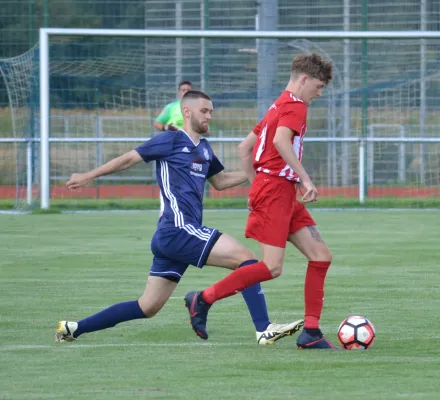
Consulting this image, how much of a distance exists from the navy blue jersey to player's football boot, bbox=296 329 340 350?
0.89 m

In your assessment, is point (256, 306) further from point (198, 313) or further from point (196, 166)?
point (196, 166)

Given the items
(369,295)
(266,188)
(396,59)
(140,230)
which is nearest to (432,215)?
(396,59)

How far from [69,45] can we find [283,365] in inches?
591

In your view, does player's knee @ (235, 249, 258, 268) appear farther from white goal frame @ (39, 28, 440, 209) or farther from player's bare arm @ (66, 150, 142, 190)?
white goal frame @ (39, 28, 440, 209)

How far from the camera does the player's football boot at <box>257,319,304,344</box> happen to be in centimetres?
631

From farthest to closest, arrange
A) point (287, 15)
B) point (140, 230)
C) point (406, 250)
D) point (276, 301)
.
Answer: point (287, 15) → point (140, 230) → point (406, 250) → point (276, 301)

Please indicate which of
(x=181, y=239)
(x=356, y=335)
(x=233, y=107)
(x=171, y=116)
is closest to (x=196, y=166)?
(x=181, y=239)

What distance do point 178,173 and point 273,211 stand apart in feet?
2.00

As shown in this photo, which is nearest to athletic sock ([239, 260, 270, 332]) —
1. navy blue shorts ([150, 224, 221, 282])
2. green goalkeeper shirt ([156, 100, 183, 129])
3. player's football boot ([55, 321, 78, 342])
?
Answer: navy blue shorts ([150, 224, 221, 282])

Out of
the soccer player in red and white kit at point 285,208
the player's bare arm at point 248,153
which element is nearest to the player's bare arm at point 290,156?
the soccer player in red and white kit at point 285,208

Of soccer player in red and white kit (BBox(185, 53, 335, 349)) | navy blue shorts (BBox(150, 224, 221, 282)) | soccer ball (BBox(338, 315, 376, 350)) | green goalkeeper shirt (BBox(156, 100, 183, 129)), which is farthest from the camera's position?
green goalkeeper shirt (BBox(156, 100, 183, 129))

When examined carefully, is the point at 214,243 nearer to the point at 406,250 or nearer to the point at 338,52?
the point at 406,250

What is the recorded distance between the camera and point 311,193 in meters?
6.16

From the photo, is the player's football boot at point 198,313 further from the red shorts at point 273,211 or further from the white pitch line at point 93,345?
the red shorts at point 273,211
